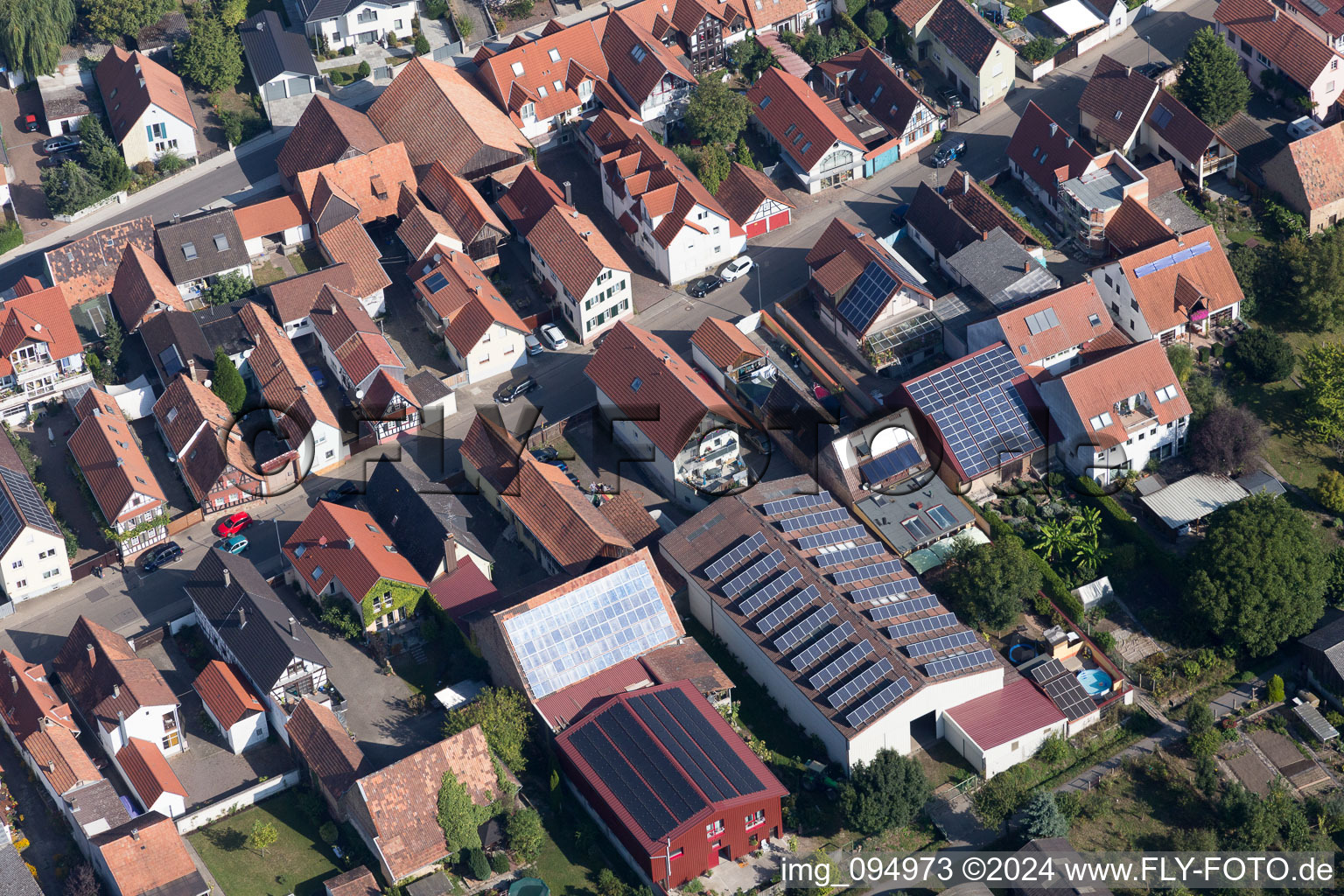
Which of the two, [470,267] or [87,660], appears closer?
[87,660]

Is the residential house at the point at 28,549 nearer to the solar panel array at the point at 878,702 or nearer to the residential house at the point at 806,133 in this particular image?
the solar panel array at the point at 878,702

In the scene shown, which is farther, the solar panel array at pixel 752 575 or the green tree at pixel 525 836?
the solar panel array at pixel 752 575

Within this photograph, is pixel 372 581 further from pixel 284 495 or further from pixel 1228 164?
pixel 1228 164

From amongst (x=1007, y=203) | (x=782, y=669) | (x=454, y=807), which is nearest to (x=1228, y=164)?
(x=1007, y=203)

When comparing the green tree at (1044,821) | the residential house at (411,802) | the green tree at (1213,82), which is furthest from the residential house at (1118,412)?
the residential house at (411,802)

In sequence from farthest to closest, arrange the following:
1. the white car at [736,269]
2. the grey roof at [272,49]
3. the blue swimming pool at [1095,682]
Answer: the grey roof at [272,49] < the white car at [736,269] < the blue swimming pool at [1095,682]

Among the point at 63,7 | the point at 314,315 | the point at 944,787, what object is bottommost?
the point at 944,787

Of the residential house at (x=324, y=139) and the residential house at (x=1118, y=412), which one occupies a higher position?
the residential house at (x=324, y=139)
